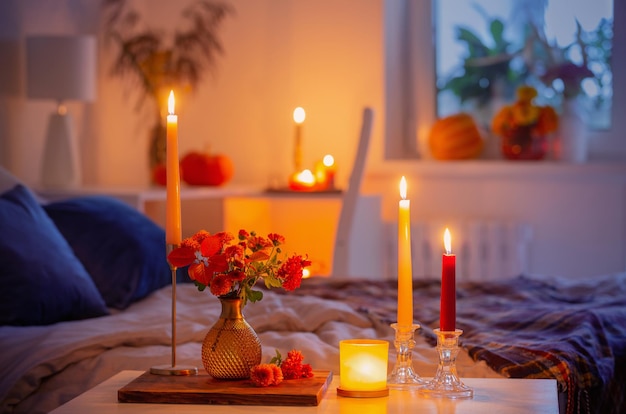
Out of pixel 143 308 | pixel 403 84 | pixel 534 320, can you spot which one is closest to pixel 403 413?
pixel 534 320

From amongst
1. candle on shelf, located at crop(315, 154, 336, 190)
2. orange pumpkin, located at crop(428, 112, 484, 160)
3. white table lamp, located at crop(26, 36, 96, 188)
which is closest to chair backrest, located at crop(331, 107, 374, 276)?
candle on shelf, located at crop(315, 154, 336, 190)

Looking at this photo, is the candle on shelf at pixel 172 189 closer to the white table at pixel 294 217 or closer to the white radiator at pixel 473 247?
the white table at pixel 294 217

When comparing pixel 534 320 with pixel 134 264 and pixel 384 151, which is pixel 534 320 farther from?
pixel 384 151

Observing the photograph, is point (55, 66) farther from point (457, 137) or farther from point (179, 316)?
point (457, 137)

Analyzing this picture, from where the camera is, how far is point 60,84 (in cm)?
311

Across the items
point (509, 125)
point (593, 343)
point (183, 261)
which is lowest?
point (593, 343)

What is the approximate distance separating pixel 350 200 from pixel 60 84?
0.94 metres

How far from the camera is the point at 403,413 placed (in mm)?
1239

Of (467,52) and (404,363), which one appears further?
(467,52)

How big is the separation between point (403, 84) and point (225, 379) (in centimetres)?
280

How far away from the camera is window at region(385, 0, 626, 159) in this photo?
12.5 ft

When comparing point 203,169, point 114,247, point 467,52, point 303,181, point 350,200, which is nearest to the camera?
point 114,247

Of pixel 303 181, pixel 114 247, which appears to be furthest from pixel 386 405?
pixel 303 181

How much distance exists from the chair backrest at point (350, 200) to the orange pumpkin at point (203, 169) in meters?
0.42
